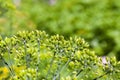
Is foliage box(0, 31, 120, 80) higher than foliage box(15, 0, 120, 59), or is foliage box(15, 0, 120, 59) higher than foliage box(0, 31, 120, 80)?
foliage box(15, 0, 120, 59)

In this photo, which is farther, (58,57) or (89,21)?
(89,21)

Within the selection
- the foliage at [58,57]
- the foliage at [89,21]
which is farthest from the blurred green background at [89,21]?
the foliage at [58,57]

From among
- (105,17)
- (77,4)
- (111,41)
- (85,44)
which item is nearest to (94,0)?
(77,4)

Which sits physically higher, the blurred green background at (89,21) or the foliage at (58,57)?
the blurred green background at (89,21)

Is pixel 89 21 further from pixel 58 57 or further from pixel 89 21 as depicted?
pixel 58 57

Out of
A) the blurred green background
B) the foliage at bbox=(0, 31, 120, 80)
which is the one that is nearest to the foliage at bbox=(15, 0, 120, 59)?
the blurred green background

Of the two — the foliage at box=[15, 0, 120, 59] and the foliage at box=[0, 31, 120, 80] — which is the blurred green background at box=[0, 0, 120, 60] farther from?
the foliage at box=[0, 31, 120, 80]

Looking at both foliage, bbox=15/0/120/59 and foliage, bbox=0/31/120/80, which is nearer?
foliage, bbox=0/31/120/80

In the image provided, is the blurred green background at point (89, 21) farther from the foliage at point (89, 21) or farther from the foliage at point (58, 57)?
the foliage at point (58, 57)

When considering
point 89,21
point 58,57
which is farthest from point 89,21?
point 58,57
